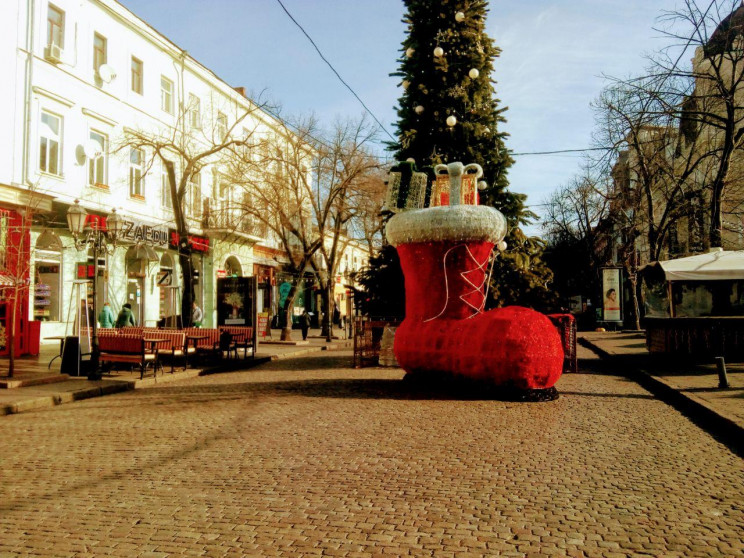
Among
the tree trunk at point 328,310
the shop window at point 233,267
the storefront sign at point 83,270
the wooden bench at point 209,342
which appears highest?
the shop window at point 233,267

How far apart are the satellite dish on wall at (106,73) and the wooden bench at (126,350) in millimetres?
11318

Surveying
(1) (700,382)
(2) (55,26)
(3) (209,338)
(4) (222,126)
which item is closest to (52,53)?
(2) (55,26)

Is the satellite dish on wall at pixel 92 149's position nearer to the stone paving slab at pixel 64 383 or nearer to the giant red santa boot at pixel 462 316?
the stone paving slab at pixel 64 383

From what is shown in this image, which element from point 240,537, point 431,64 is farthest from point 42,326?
point 240,537

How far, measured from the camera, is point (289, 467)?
19.4 ft

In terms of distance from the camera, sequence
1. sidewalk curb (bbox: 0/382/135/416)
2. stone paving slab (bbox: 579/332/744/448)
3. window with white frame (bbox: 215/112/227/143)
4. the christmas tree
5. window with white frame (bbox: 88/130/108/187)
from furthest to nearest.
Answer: window with white frame (bbox: 215/112/227/143) → window with white frame (bbox: 88/130/108/187) → the christmas tree → sidewalk curb (bbox: 0/382/135/416) → stone paving slab (bbox: 579/332/744/448)

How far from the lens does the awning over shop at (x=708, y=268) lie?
48.6ft

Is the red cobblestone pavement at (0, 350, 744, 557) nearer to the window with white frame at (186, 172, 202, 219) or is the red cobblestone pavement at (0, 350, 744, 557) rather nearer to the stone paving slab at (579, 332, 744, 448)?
the stone paving slab at (579, 332, 744, 448)

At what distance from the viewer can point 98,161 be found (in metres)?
22.1

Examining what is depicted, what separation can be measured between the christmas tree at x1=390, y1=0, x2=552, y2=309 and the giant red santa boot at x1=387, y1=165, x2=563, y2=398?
4.88m

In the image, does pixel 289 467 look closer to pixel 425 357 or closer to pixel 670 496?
pixel 670 496

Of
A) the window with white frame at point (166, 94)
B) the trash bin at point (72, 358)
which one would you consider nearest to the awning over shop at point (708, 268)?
the trash bin at point (72, 358)

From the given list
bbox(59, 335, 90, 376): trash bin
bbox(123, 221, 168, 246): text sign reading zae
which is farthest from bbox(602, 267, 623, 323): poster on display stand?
bbox(59, 335, 90, 376): trash bin

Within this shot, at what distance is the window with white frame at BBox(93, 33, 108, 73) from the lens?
22.0 m
